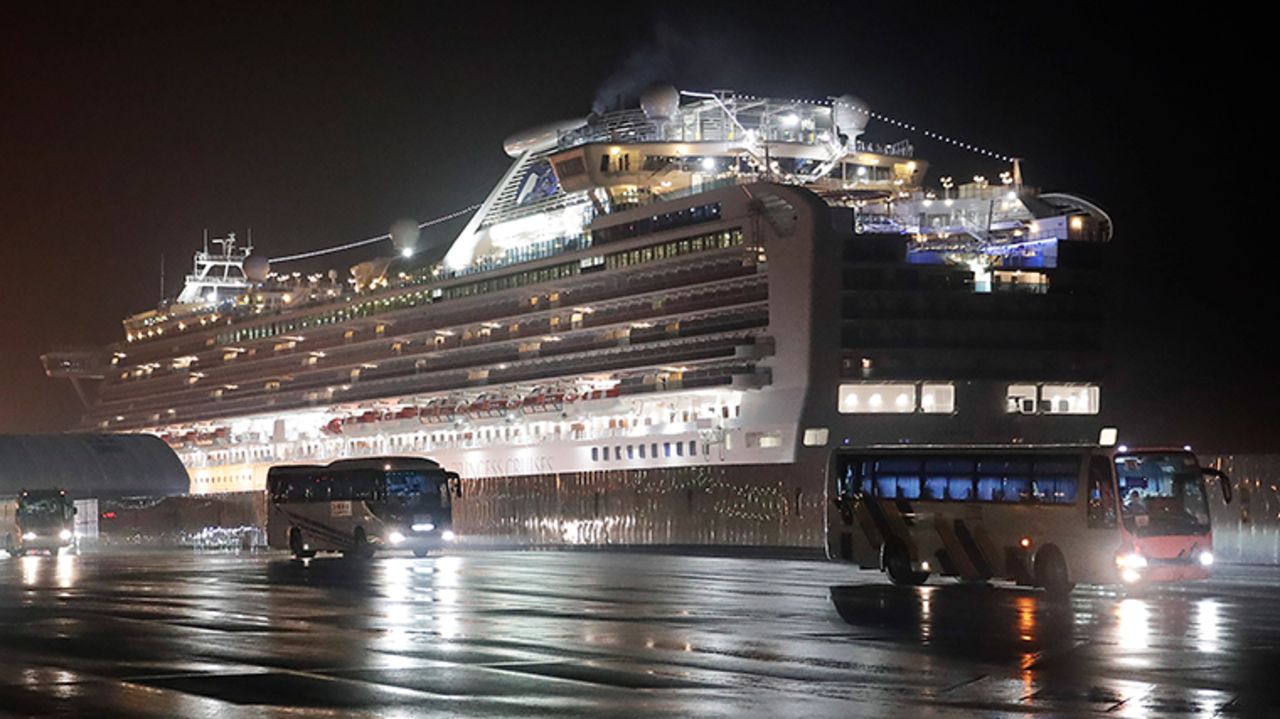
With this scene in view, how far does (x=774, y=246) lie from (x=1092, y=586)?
130 ft

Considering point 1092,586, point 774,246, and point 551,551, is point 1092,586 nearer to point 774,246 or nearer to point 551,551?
point 551,551

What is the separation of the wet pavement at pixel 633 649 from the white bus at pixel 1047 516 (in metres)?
0.61

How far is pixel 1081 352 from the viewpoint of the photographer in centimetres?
7300

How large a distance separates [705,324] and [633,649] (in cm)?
5613

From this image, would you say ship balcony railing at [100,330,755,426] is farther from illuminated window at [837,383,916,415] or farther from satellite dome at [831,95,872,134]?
satellite dome at [831,95,872,134]

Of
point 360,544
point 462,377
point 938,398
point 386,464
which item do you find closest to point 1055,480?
point 386,464

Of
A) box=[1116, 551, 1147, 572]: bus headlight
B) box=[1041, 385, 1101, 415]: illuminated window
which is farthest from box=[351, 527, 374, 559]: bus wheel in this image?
box=[1041, 385, 1101, 415]: illuminated window

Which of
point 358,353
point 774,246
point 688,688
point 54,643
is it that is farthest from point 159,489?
point 688,688

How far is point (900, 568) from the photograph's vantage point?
105 ft

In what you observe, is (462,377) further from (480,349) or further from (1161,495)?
(1161,495)

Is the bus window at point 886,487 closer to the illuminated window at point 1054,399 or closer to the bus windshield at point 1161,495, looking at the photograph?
the bus windshield at point 1161,495

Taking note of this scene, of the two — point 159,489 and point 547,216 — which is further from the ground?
point 547,216

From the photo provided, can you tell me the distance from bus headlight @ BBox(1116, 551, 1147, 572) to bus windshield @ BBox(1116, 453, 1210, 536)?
36 cm

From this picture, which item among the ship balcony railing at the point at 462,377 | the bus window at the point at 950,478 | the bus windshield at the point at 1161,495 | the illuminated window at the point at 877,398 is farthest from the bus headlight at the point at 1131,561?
the ship balcony railing at the point at 462,377
